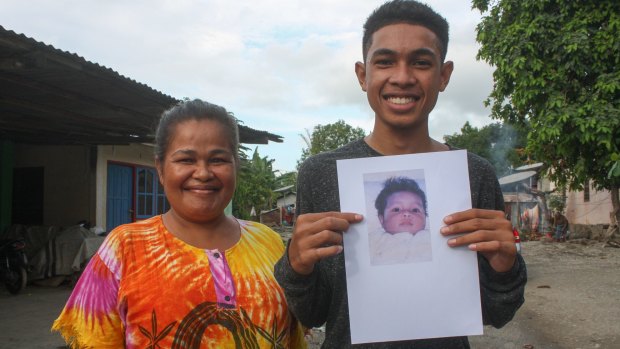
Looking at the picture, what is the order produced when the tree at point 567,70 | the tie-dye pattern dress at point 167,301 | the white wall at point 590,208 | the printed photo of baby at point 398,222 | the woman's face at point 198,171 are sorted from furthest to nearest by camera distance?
1. the white wall at point 590,208
2. the tree at point 567,70
3. the woman's face at point 198,171
4. the tie-dye pattern dress at point 167,301
5. the printed photo of baby at point 398,222

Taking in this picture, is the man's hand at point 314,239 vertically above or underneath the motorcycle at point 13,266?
above

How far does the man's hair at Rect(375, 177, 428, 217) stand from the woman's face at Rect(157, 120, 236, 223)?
0.60 meters

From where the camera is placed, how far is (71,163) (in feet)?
31.0

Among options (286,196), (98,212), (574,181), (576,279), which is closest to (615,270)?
(576,279)

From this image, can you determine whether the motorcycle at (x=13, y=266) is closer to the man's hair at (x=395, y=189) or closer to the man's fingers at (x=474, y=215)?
the man's hair at (x=395, y=189)

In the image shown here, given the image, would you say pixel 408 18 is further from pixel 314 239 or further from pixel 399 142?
pixel 314 239

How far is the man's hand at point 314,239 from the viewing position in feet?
4.15

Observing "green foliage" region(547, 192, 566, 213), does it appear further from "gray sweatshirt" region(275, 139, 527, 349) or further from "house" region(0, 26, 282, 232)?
"gray sweatshirt" region(275, 139, 527, 349)

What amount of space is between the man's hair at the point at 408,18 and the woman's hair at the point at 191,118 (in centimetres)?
57

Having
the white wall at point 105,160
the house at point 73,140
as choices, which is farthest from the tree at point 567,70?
the white wall at point 105,160

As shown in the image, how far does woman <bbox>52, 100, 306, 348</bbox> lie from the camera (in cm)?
163

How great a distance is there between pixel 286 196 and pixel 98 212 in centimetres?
3270

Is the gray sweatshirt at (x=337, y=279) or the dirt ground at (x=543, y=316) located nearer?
the gray sweatshirt at (x=337, y=279)

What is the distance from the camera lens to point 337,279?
1455 millimetres
